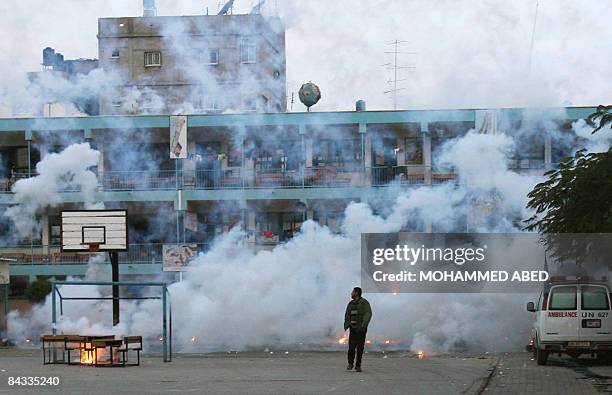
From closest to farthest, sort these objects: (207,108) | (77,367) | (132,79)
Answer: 1. (77,367)
2. (207,108)
3. (132,79)

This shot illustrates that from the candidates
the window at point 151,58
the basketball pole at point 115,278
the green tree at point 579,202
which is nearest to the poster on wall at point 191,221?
the basketball pole at point 115,278

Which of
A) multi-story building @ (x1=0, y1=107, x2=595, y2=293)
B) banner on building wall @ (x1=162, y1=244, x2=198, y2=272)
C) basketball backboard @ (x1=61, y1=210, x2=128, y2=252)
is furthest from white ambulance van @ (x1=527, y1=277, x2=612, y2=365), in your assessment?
banner on building wall @ (x1=162, y1=244, x2=198, y2=272)

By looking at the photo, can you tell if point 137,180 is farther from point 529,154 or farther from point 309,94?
point 529,154

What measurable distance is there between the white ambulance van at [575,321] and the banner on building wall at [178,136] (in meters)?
18.2

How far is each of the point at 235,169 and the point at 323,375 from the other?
20.2 m

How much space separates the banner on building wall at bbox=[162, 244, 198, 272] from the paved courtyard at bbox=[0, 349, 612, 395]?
8.93m

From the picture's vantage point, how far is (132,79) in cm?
5122

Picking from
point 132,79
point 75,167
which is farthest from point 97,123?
point 132,79

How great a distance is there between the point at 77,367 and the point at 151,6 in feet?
80.2

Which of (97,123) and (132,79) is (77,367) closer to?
(97,123)

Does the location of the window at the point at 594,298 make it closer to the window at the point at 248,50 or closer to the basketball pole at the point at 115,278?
the basketball pole at the point at 115,278

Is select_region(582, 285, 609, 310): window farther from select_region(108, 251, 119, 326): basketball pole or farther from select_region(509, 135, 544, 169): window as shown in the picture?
select_region(509, 135, 544, 169): window

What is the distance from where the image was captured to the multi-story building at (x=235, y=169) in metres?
38.4

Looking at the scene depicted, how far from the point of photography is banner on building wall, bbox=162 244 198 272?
3525 centimetres
